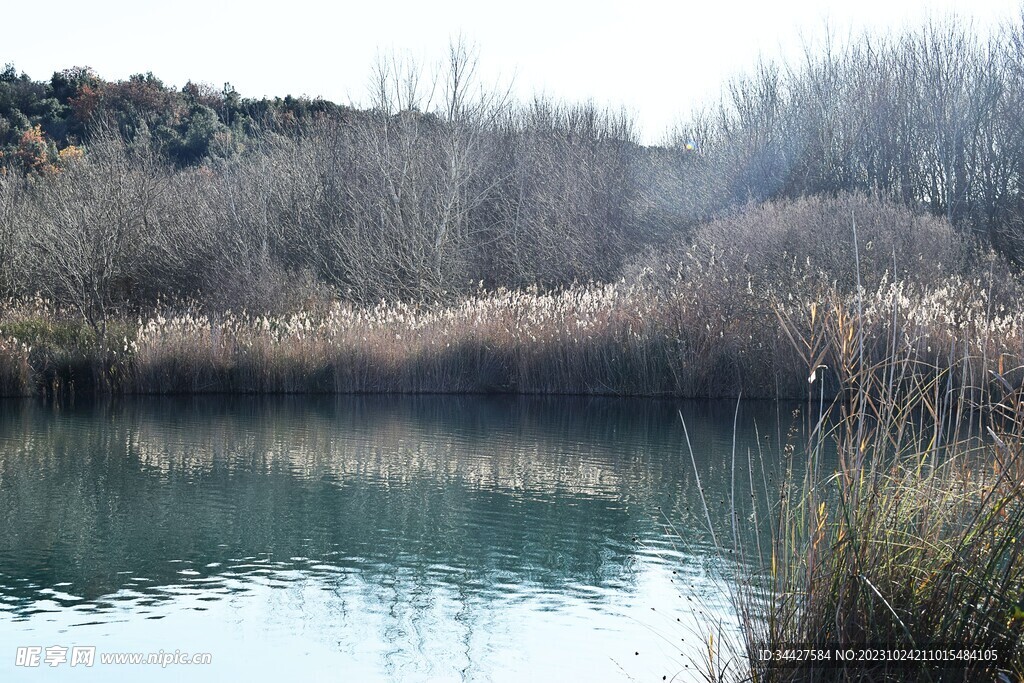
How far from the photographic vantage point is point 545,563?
5016 mm

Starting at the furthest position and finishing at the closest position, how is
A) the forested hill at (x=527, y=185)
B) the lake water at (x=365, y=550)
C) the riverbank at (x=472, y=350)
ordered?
the forested hill at (x=527, y=185) < the riverbank at (x=472, y=350) < the lake water at (x=365, y=550)

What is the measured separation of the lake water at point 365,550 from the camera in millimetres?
3844

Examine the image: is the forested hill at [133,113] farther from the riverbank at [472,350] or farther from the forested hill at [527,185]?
the riverbank at [472,350]

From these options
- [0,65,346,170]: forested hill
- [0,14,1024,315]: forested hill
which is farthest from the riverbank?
[0,65,346,170]: forested hill

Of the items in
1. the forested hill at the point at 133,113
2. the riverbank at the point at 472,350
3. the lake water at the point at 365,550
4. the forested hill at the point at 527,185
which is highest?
the forested hill at the point at 133,113

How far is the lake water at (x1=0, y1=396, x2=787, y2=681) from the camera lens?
12.6 ft

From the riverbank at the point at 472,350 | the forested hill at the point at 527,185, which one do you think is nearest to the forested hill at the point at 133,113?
the forested hill at the point at 527,185

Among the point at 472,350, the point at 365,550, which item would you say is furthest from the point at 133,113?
the point at 365,550

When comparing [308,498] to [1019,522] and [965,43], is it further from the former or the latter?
[965,43]

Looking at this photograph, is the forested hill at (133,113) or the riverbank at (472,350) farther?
the forested hill at (133,113)

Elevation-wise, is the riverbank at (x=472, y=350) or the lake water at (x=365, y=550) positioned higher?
the riverbank at (x=472, y=350)

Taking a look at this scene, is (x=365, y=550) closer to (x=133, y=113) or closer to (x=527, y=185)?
(x=527, y=185)

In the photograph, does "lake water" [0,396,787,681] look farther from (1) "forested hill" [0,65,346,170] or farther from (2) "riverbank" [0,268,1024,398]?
(1) "forested hill" [0,65,346,170]

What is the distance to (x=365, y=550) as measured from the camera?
5.27 m
